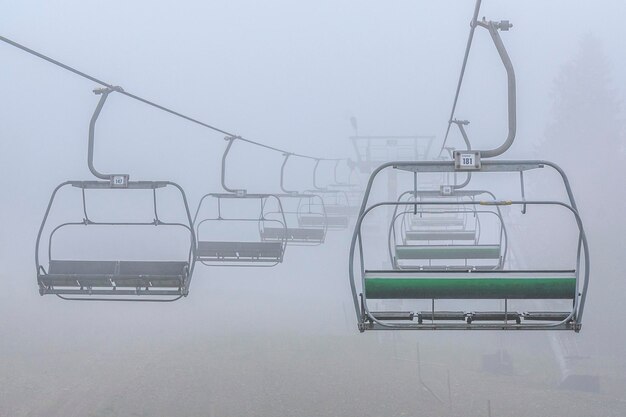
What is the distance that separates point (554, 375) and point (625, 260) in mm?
13308

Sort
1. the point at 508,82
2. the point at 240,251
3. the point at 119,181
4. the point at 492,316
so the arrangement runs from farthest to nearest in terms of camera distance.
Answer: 1. the point at 240,251
2. the point at 119,181
3. the point at 508,82
4. the point at 492,316

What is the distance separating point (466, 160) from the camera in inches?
204

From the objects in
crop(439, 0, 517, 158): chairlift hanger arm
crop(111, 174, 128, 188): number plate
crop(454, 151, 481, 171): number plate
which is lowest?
crop(111, 174, 128, 188): number plate

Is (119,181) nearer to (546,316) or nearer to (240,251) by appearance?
(240,251)

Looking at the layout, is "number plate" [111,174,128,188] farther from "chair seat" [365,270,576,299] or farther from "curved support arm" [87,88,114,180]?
"chair seat" [365,270,576,299]

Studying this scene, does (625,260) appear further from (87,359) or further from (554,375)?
(87,359)

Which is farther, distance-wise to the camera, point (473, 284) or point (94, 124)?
point (94, 124)

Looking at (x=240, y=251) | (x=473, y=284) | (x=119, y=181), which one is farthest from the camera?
(x=240, y=251)

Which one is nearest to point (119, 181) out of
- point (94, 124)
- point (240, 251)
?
point (94, 124)

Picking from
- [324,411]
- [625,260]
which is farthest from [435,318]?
[625,260]

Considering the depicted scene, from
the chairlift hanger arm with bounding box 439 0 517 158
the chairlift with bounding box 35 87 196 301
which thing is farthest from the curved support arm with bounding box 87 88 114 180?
the chairlift hanger arm with bounding box 439 0 517 158

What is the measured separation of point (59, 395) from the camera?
33.3 meters

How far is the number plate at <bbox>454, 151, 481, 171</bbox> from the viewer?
5.12 metres

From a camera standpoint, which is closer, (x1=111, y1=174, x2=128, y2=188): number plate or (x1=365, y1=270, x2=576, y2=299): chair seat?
(x1=365, y1=270, x2=576, y2=299): chair seat
